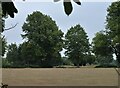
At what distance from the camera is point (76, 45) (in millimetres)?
28578

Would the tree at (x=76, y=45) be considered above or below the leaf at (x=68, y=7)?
above

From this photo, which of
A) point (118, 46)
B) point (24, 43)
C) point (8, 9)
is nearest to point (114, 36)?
point (118, 46)

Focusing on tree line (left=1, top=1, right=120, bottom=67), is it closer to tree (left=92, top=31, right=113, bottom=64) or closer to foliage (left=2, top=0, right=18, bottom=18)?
tree (left=92, top=31, right=113, bottom=64)

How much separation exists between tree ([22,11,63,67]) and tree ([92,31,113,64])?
10.5ft

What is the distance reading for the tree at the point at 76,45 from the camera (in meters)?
27.7

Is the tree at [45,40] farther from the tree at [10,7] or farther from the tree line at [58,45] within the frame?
the tree at [10,7]

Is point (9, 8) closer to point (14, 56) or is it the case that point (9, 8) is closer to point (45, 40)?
point (14, 56)

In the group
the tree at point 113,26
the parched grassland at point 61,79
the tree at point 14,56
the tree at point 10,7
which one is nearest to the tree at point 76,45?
the tree at point 113,26

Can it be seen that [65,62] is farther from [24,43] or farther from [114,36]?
[114,36]

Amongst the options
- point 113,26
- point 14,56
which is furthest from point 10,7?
point 14,56

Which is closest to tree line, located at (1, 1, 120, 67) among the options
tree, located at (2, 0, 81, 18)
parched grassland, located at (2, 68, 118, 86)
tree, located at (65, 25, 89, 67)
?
tree, located at (65, 25, 89, 67)

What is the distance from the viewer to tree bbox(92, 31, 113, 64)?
82.0ft

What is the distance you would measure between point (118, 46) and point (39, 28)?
652 cm

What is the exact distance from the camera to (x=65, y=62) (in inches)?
1121
